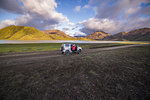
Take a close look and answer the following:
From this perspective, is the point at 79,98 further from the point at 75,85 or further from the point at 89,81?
the point at 89,81

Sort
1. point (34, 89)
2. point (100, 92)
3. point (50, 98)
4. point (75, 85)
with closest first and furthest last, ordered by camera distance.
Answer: point (50, 98) < point (100, 92) < point (34, 89) < point (75, 85)

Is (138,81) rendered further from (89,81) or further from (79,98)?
(79,98)

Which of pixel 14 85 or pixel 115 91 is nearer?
pixel 115 91

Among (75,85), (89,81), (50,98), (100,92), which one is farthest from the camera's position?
(89,81)

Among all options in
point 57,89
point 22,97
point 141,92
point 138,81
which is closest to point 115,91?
point 141,92

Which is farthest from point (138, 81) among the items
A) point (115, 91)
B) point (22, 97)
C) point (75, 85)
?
point (22, 97)

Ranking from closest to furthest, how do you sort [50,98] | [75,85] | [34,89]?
[50,98], [34,89], [75,85]

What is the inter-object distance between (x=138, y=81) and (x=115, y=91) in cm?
200

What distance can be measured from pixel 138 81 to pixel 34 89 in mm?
5676

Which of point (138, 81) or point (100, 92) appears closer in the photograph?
point (100, 92)

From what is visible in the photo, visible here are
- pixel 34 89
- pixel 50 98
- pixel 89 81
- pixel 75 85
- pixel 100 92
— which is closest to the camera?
pixel 50 98

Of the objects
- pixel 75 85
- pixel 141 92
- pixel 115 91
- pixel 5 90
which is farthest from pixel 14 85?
pixel 141 92

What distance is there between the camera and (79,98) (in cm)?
278

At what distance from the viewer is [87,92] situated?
122 inches
